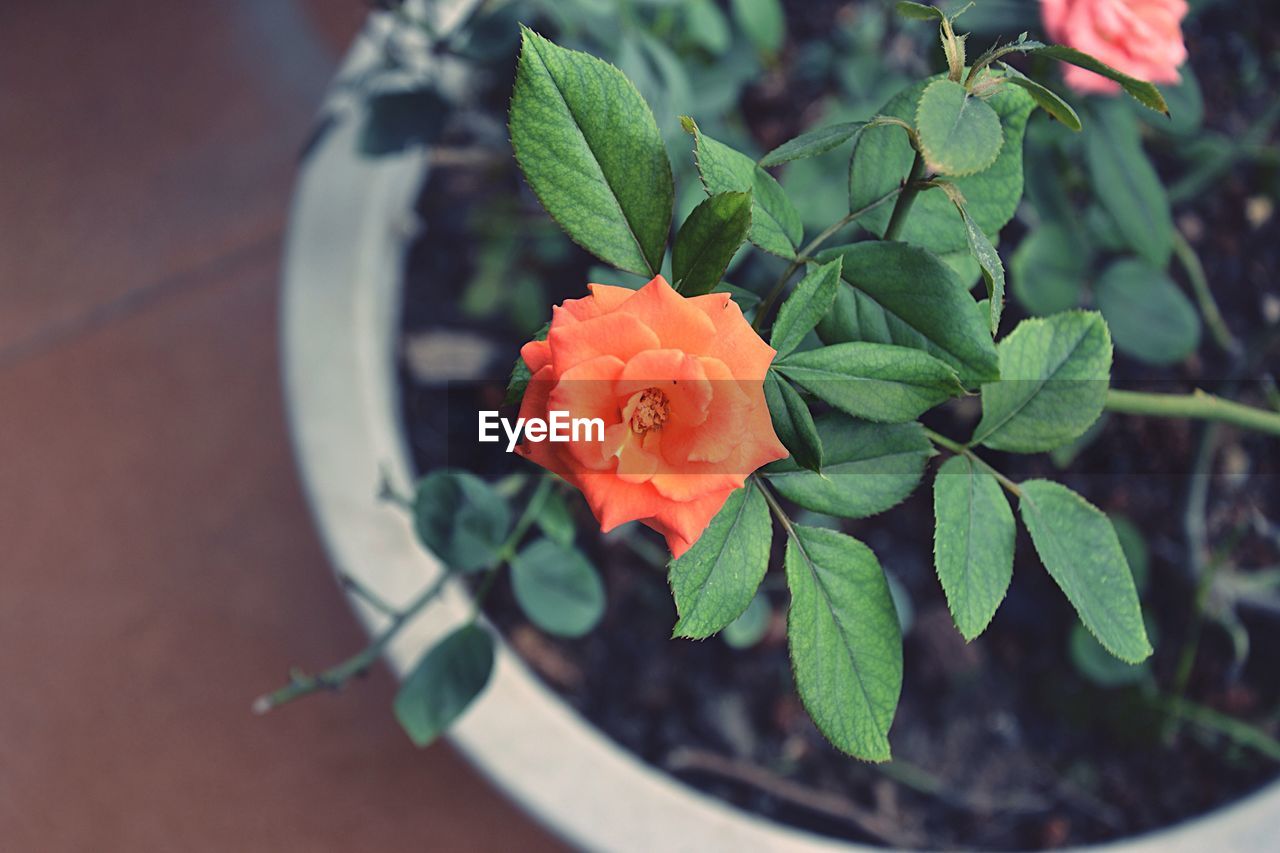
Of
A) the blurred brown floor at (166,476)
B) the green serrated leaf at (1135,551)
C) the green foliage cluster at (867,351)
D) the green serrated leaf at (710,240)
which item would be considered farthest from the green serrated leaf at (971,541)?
the blurred brown floor at (166,476)

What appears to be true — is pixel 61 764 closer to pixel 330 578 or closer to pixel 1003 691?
pixel 330 578

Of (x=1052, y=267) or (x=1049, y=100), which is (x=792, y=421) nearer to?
(x=1049, y=100)

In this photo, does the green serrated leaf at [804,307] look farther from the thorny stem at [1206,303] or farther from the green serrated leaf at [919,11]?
the thorny stem at [1206,303]

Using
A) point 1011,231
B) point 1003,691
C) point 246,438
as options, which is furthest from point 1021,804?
point 246,438

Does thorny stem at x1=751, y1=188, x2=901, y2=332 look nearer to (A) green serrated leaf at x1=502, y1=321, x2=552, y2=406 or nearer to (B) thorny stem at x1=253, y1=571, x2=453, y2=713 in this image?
(A) green serrated leaf at x1=502, y1=321, x2=552, y2=406

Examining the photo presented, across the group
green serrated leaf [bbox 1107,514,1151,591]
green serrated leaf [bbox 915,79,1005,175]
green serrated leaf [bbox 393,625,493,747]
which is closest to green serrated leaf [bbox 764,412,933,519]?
green serrated leaf [bbox 915,79,1005,175]

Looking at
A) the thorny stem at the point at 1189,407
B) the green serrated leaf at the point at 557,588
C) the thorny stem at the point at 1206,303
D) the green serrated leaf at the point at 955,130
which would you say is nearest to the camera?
the green serrated leaf at the point at 955,130
